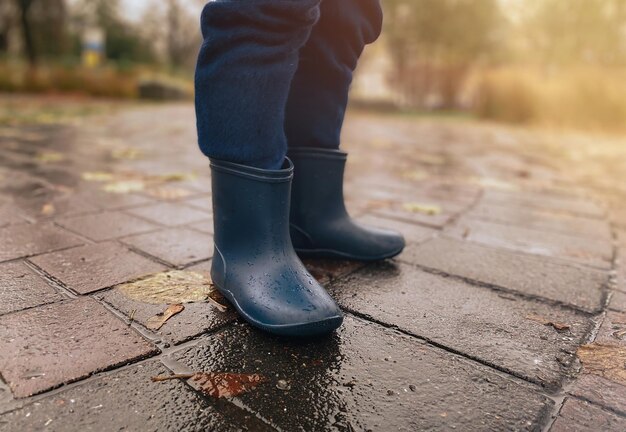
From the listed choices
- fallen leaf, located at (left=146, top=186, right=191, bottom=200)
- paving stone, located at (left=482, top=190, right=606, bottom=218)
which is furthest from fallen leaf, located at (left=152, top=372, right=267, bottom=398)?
paving stone, located at (left=482, top=190, right=606, bottom=218)

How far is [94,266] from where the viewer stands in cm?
131

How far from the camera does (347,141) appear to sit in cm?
516

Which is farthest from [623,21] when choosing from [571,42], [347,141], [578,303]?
[578,303]

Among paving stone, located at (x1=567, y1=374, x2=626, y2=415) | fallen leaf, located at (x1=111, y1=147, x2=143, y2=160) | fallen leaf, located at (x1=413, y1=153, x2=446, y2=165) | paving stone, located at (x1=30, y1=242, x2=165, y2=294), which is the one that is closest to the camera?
paving stone, located at (x1=567, y1=374, x2=626, y2=415)

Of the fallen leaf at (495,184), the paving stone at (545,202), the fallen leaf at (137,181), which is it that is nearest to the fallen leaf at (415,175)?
the fallen leaf at (495,184)

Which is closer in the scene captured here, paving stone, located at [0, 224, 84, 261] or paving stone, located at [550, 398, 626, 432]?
paving stone, located at [550, 398, 626, 432]

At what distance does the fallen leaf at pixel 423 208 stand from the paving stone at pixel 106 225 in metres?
1.10

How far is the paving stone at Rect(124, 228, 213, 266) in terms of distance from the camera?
56.2 inches

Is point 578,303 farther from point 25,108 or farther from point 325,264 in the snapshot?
point 25,108

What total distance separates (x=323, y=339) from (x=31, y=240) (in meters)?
1.01

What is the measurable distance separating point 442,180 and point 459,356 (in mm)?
2211

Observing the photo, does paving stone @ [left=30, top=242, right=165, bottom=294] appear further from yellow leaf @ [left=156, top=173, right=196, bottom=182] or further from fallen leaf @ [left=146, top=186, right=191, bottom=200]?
yellow leaf @ [left=156, top=173, right=196, bottom=182]

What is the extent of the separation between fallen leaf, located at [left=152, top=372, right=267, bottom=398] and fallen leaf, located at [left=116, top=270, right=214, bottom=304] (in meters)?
0.31

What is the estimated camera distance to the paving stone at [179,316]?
99 cm
